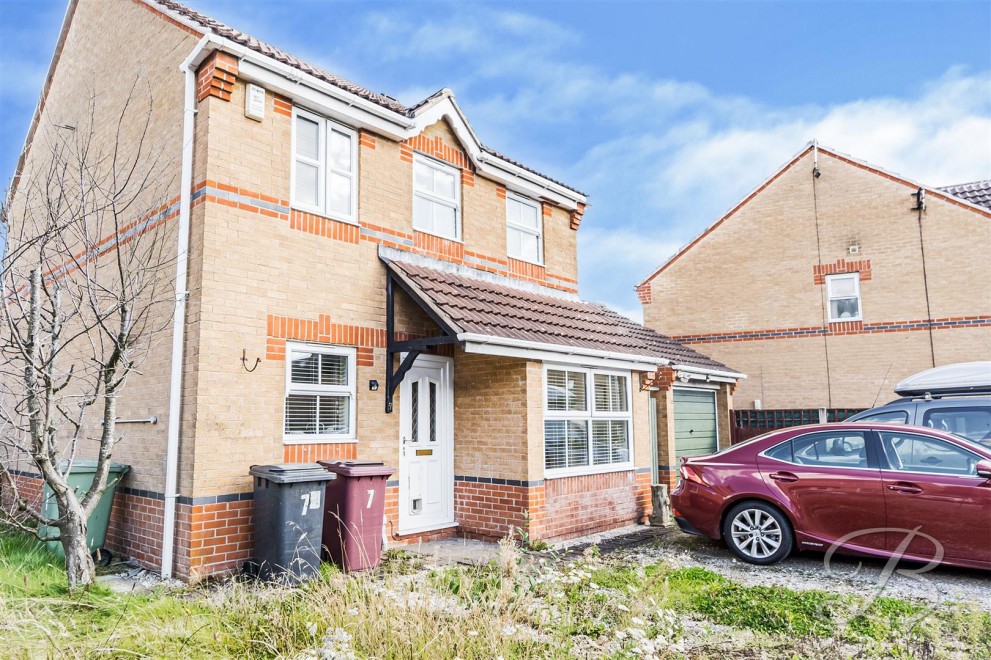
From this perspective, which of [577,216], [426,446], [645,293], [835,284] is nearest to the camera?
[426,446]

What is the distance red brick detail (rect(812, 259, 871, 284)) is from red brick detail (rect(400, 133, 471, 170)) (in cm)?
1034

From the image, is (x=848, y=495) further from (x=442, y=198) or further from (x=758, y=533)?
(x=442, y=198)

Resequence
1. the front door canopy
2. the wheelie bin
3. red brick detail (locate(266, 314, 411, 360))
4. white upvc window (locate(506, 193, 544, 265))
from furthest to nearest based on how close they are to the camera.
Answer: white upvc window (locate(506, 193, 544, 265))
the front door canopy
red brick detail (locate(266, 314, 411, 360))
the wheelie bin

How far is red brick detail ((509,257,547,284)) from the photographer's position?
1145cm

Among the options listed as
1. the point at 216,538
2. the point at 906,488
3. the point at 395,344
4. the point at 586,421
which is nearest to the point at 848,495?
the point at 906,488

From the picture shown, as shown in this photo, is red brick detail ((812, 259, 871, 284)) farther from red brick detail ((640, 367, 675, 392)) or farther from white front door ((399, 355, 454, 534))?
white front door ((399, 355, 454, 534))

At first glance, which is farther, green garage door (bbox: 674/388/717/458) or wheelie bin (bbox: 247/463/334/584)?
green garage door (bbox: 674/388/717/458)

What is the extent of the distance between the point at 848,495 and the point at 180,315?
735cm

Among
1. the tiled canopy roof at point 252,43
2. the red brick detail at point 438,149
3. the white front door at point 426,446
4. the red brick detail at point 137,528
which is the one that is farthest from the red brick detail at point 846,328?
the red brick detail at point 137,528

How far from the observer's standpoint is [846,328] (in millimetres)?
16266

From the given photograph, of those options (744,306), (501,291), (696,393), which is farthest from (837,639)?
(744,306)

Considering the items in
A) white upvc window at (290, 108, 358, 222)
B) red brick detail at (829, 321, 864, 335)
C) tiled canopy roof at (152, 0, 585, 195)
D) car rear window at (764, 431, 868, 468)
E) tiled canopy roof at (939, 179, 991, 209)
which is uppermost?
tiled canopy roof at (939, 179, 991, 209)

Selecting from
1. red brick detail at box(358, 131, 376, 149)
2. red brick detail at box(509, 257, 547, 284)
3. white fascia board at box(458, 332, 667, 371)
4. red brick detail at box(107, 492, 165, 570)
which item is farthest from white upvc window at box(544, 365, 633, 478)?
red brick detail at box(107, 492, 165, 570)

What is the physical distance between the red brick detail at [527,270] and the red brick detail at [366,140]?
10.6ft
